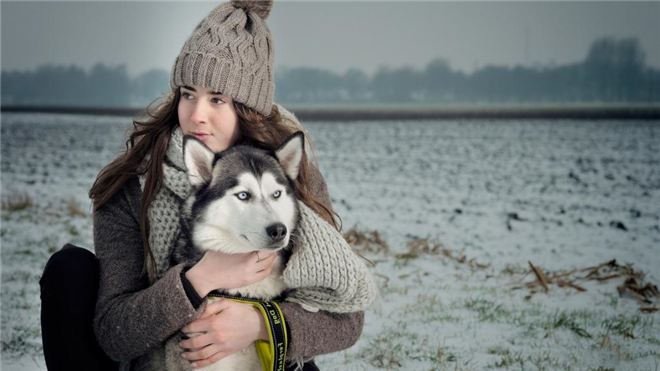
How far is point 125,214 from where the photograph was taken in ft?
8.47

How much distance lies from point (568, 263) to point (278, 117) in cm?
473

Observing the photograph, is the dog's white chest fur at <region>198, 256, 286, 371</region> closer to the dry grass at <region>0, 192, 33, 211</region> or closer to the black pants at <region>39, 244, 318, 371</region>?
the black pants at <region>39, 244, 318, 371</region>

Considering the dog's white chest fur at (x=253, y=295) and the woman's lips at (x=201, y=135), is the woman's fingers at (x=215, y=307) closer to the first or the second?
the dog's white chest fur at (x=253, y=295)

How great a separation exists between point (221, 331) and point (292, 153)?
28.3 inches

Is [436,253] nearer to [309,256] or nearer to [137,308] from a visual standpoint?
[309,256]

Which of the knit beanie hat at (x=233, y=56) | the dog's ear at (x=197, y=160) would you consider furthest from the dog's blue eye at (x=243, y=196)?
the knit beanie hat at (x=233, y=56)

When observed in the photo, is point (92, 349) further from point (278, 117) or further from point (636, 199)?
point (636, 199)

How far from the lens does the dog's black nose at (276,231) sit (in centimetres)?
204

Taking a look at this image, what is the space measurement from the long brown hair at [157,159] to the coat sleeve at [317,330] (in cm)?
39

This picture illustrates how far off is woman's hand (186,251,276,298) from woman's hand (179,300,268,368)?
90 mm

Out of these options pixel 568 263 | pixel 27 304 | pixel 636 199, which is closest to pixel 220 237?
pixel 27 304

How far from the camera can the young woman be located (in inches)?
86.9

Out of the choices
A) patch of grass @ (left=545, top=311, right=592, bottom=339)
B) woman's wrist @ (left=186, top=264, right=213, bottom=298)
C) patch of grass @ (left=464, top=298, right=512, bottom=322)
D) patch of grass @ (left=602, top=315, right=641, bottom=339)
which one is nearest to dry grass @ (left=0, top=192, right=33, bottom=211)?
patch of grass @ (left=464, top=298, right=512, bottom=322)

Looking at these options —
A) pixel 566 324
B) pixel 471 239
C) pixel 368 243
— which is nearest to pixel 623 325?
pixel 566 324
